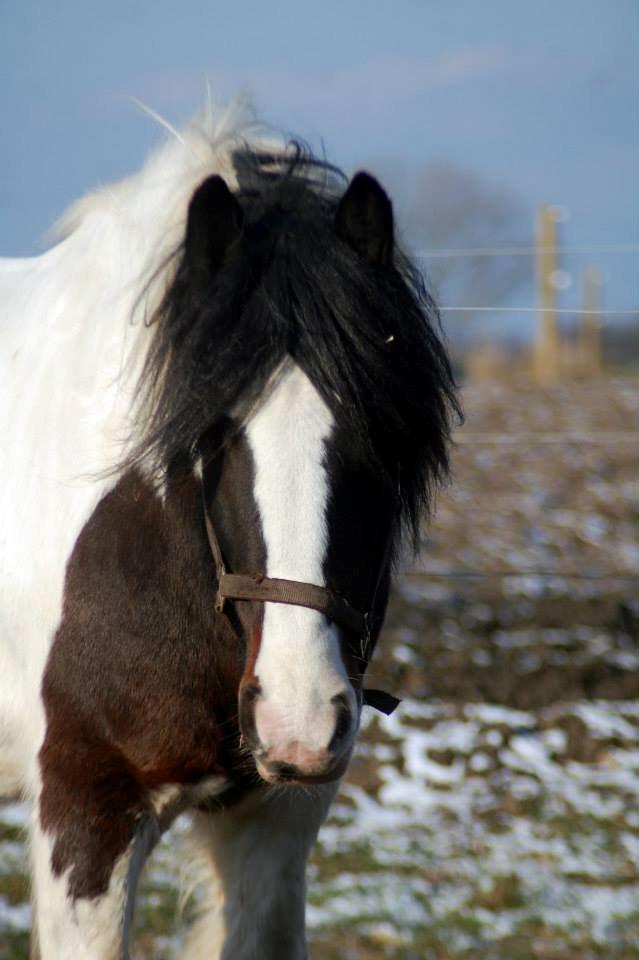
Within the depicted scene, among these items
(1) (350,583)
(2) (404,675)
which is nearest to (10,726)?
(1) (350,583)

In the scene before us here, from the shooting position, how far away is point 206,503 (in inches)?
81.4

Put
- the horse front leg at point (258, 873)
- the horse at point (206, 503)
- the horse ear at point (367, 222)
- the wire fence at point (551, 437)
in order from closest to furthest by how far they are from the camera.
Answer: the horse at point (206, 503) < the horse ear at point (367, 222) < the horse front leg at point (258, 873) < the wire fence at point (551, 437)

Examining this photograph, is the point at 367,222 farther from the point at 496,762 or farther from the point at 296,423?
the point at 496,762

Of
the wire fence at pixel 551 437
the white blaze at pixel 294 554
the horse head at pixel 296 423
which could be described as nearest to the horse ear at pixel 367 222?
the horse head at pixel 296 423

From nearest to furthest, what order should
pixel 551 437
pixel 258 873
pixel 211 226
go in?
pixel 211 226 < pixel 258 873 < pixel 551 437

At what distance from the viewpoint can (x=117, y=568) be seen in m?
2.21

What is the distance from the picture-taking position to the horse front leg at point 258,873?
2.53 m

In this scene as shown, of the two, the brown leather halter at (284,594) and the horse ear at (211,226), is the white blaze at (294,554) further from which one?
the horse ear at (211,226)

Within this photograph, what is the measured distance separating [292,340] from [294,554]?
0.39 meters

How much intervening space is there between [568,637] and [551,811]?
4.76ft

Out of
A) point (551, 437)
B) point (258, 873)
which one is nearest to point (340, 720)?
point (258, 873)

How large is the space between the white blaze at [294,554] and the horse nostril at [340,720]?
11mm

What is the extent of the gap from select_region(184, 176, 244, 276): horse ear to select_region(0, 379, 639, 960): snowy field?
1.55 m

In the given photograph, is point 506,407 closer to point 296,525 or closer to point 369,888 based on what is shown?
point 369,888
